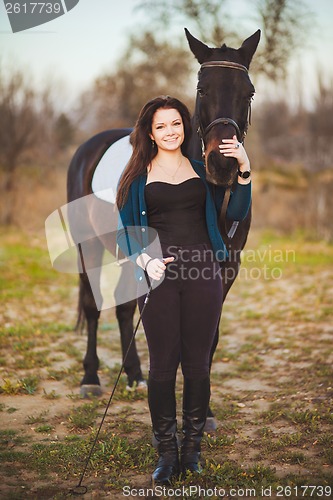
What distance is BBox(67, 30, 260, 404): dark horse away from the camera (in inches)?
114

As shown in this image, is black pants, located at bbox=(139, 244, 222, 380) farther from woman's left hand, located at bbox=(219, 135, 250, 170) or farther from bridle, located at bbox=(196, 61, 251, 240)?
woman's left hand, located at bbox=(219, 135, 250, 170)

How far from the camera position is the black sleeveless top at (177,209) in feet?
9.21

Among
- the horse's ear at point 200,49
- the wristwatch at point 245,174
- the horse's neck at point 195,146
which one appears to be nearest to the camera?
the wristwatch at point 245,174

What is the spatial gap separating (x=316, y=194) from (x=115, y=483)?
11.1 metres

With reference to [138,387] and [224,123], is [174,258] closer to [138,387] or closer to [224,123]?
[224,123]

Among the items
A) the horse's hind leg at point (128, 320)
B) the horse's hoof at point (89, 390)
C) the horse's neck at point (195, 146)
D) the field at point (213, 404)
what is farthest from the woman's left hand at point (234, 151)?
the horse's hoof at point (89, 390)

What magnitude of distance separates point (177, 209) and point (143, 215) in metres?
0.19

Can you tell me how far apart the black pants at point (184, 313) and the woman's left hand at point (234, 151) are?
0.49 meters

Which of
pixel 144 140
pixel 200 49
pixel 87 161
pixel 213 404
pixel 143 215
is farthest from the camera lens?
pixel 87 161

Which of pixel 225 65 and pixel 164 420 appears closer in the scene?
pixel 164 420

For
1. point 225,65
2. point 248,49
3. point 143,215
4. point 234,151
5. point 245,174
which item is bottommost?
point 143,215

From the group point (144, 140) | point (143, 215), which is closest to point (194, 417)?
point (143, 215)

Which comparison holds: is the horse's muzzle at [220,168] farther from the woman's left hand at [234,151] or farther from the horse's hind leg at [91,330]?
the horse's hind leg at [91,330]

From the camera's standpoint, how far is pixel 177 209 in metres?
2.82
